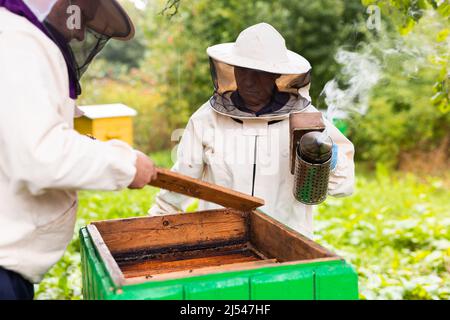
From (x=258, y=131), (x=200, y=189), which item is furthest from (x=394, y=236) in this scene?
(x=200, y=189)

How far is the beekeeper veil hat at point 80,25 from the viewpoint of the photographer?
1.61 metres

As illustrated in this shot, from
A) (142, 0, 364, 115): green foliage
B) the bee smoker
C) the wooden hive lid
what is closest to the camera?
the bee smoker

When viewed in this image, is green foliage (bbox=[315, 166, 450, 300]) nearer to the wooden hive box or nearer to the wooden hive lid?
the wooden hive box

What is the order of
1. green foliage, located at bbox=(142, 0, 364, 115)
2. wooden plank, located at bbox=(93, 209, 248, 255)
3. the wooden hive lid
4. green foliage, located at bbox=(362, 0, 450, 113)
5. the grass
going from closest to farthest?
wooden plank, located at bbox=(93, 209, 248, 255), green foliage, located at bbox=(362, 0, 450, 113), the grass, the wooden hive lid, green foliage, located at bbox=(142, 0, 364, 115)

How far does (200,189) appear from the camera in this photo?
72.0 inches

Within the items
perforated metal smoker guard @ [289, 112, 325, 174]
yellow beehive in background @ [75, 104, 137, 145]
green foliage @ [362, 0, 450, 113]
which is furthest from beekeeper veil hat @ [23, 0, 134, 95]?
yellow beehive in background @ [75, 104, 137, 145]

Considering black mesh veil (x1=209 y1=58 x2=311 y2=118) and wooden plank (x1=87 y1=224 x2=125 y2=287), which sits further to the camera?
black mesh veil (x1=209 y1=58 x2=311 y2=118)

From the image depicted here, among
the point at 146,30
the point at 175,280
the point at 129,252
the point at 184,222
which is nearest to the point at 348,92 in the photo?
the point at 184,222

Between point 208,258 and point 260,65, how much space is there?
798 millimetres

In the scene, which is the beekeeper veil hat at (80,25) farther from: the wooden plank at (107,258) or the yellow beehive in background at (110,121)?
the yellow beehive in background at (110,121)

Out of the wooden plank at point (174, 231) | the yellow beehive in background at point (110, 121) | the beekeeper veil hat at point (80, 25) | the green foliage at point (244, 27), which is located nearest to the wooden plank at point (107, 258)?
the wooden plank at point (174, 231)

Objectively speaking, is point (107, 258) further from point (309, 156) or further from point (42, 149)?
point (309, 156)

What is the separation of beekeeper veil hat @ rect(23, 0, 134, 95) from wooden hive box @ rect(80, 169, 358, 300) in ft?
1.62

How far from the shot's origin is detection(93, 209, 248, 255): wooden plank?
82.0 inches
